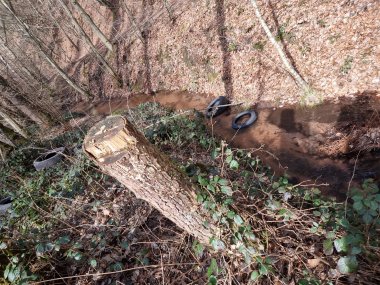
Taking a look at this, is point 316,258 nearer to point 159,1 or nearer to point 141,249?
point 141,249

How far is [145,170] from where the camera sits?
2.38 metres

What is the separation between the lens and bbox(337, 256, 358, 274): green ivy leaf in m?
2.13

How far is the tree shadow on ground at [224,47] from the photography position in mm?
10073

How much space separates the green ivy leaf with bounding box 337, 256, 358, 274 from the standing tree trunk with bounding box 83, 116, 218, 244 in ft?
3.89

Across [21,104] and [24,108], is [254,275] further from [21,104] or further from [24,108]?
[24,108]

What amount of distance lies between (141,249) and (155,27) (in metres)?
14.1

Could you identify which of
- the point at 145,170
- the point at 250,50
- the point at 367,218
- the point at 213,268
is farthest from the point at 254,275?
the point at 250,50

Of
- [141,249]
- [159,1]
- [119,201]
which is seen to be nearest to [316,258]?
[141,249]

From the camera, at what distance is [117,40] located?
17.3 meters

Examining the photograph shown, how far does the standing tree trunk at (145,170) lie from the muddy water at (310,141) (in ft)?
8.00

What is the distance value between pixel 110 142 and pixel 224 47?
961 cm

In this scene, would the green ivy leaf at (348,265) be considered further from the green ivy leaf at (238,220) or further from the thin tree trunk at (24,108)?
the thin tree trunk at (24,108)

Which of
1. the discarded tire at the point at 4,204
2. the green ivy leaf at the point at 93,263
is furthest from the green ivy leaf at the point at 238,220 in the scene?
the discarded tire at the point at 4,204

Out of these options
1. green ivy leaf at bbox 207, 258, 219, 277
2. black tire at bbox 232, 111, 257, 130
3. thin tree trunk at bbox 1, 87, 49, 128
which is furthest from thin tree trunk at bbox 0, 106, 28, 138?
green ivy leaf at bbox 207, 258, 219, 277
